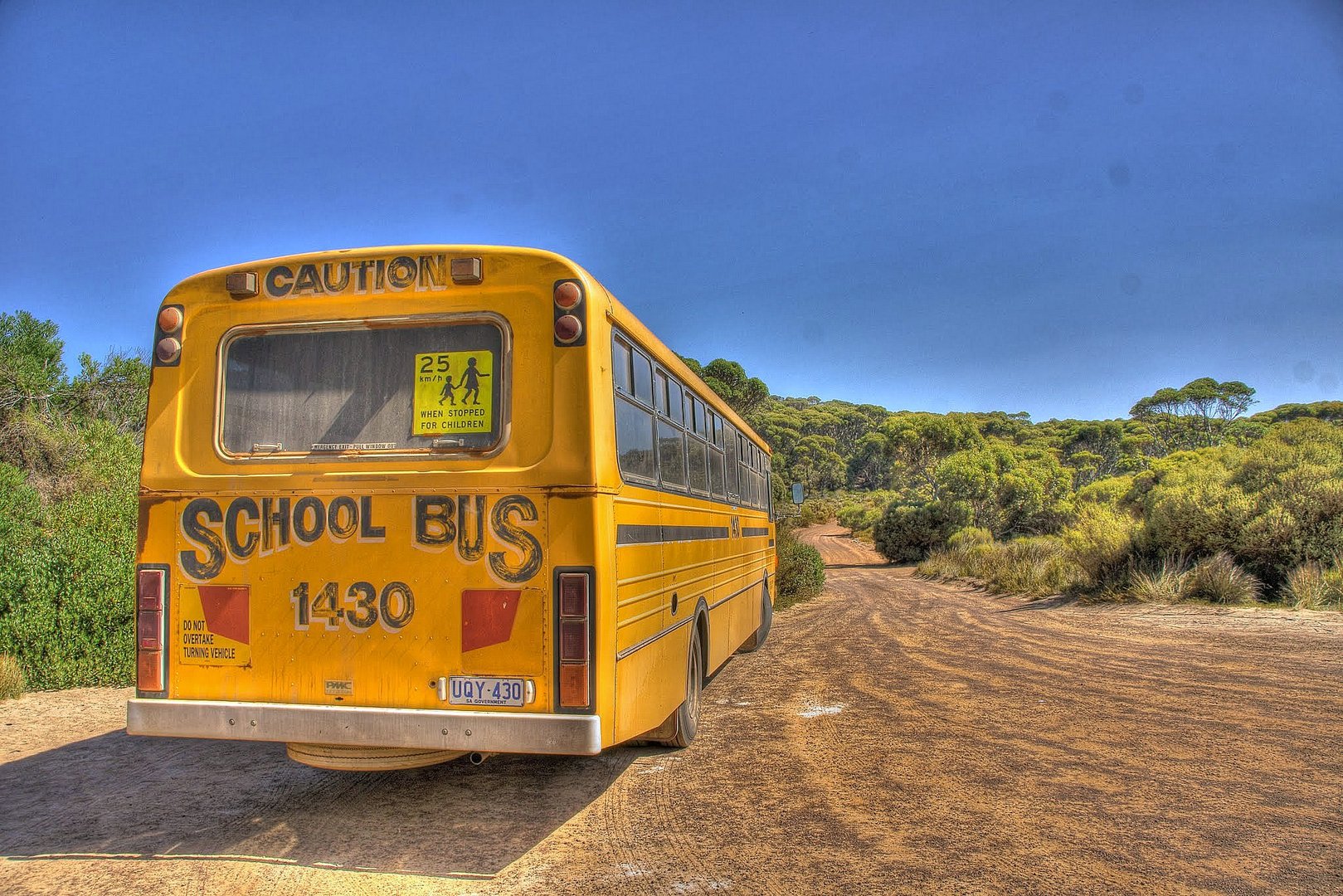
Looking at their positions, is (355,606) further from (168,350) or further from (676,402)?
(676,402)

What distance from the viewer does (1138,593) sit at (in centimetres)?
1630

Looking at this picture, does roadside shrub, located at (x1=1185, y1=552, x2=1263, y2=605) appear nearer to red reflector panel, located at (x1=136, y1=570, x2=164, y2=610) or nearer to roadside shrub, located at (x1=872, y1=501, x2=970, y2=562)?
red reflector panel, located at (x1=136, y1=570, x2=164, y2=610)

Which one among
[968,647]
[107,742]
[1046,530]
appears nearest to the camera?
[107,742]

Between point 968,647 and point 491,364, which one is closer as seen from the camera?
A: point 491,364

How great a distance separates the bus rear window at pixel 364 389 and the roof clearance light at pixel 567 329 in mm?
319

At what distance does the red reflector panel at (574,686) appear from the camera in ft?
13.9

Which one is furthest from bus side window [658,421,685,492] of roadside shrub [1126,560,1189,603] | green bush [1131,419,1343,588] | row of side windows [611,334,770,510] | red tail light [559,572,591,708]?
green bush [1131,419,1343,588]

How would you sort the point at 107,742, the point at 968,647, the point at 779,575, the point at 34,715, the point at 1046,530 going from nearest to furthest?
the point at 107,742, the point at 34,715, the point at 968,647, the point at 779,575, the point at 1046,530

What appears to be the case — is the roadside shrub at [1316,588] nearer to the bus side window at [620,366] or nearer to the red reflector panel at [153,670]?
the bus side window at [620,366]

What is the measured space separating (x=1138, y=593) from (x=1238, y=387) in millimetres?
53485

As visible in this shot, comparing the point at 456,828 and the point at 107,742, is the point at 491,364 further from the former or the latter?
the point at 107,742

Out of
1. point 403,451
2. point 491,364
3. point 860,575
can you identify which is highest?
point 491,364

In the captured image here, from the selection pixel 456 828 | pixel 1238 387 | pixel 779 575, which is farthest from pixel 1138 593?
pixel 1238 387

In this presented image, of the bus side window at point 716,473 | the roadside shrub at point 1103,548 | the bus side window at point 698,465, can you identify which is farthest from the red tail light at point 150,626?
the roadside shrub at point 1103,548
